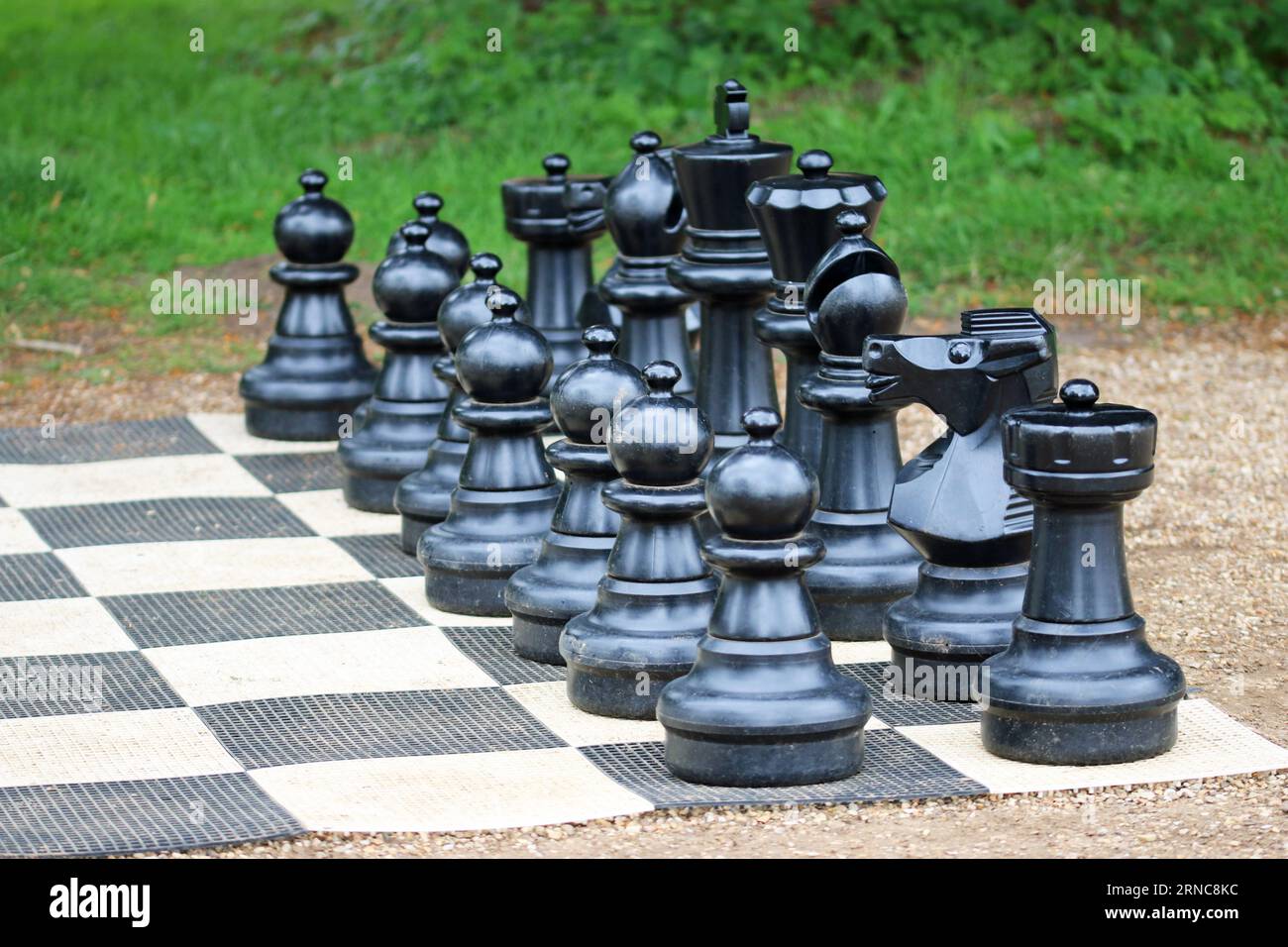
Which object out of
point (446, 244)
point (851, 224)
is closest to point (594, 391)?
point (851, 224)

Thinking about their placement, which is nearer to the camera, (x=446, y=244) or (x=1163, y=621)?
(x=1163, y=621)

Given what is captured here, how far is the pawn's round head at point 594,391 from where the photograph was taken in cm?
357

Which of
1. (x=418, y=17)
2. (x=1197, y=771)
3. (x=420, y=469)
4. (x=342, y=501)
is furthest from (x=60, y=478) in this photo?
(x=418, y=17)

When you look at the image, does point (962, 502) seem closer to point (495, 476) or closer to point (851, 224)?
point (851, 224)

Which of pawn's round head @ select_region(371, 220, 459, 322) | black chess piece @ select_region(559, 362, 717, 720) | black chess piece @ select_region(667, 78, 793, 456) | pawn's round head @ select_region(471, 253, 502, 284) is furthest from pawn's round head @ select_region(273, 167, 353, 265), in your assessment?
black chess piece @ select_region(559, 362, 717, 720)

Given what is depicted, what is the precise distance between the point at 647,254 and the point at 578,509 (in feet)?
3.19

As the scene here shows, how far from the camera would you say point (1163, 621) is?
3.95 m

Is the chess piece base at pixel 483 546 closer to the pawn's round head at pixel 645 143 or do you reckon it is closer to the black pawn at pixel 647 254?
the black pawn at pixel 647 254

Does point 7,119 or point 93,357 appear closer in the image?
point 93,357

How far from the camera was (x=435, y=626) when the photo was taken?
3908 millimetres

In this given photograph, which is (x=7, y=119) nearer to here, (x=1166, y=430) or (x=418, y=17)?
(x=418, y=17)

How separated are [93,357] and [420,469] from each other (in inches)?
95.1

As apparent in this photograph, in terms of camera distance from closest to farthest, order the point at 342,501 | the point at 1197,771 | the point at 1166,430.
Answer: the point at 1197,771
the point at 342,501
the point at 1166,430

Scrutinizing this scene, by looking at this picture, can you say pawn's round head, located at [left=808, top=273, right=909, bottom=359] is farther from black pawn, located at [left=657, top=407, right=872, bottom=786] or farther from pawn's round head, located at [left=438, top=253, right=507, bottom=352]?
pawn's round head, located at [left=438, top=253, right=507, bottom=352]
